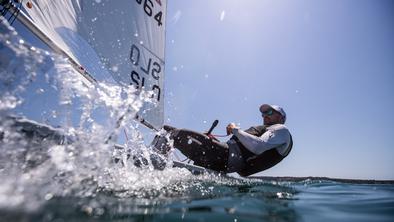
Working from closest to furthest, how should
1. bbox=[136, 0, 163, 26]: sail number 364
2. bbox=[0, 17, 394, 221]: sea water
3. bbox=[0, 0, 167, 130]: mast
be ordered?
bbox=[0, 17, 394, 221]: sea water, bbox=[0, 0, 167, 130]: mast, bbox=[136, 0, 163, 26]: sail number 364

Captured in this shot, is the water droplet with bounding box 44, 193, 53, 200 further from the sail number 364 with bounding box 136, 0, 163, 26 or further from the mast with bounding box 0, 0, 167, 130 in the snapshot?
the sail number 364 with bounding box 136, 0, 163, 26

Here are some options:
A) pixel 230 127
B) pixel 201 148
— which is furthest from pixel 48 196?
pixel 230 127

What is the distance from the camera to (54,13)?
3750 millimetres

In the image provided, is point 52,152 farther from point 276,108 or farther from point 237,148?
point 276,108

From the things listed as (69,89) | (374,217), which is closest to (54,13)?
(69,89)

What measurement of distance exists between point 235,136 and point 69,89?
2.54 meters

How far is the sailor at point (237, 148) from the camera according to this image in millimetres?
3715

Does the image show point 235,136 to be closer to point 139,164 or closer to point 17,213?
point 139,164

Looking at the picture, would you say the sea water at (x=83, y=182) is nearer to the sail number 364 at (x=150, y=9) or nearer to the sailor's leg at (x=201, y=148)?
the sailor's leg at (x=201, y=148)

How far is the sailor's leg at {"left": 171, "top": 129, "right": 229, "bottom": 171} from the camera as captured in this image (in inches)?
146

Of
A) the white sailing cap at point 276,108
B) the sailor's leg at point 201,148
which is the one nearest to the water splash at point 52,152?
the sailor's leg at point 201,148

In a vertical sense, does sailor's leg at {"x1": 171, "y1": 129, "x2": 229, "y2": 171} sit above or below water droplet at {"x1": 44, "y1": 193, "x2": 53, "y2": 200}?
above

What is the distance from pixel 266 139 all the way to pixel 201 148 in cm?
86

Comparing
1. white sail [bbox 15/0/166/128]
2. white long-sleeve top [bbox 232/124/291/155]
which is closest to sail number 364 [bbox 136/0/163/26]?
white sail [bbox 15/0/166/128]
